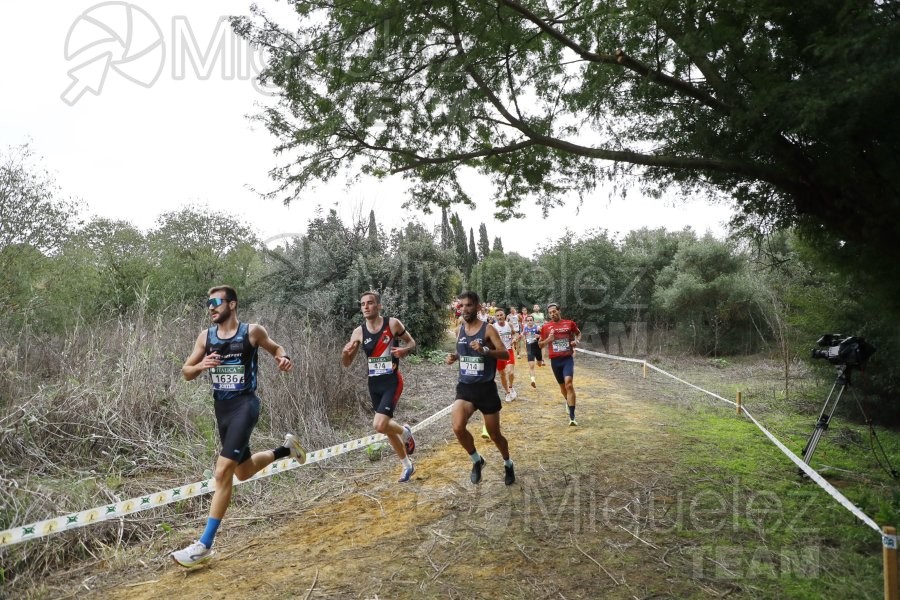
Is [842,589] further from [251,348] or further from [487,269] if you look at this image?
[487,269]

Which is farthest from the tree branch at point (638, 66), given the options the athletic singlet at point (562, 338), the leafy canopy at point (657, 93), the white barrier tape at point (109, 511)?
the white barrier tape at point (109, 511)

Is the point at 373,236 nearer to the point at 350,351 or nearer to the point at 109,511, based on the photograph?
the point at 350,351

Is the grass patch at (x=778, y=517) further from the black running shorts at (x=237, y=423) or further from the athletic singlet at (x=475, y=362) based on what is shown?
the black running shorts at (x=237, y=423)

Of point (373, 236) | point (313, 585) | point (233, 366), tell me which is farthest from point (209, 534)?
point (373, 236)

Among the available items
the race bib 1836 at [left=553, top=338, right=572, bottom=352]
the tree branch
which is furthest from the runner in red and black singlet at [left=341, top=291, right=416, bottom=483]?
the race bib 1836 at [left=553, top=338, right=572, bottom=352]

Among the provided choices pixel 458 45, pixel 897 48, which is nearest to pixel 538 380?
pixel 458 45

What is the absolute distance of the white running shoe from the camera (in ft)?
13.3

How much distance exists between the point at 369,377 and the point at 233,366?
6.30 ft

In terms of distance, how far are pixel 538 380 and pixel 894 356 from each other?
321 inches

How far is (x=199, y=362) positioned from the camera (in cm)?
453

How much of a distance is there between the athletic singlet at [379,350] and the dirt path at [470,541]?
4.58 ft

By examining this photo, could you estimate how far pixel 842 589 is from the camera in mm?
3576

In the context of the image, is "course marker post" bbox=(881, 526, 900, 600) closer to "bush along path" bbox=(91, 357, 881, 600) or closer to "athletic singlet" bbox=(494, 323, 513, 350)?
"bush along path" bbox=(91, 357, 881, 600)

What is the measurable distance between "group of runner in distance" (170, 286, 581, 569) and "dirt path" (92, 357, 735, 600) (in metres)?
0.33
